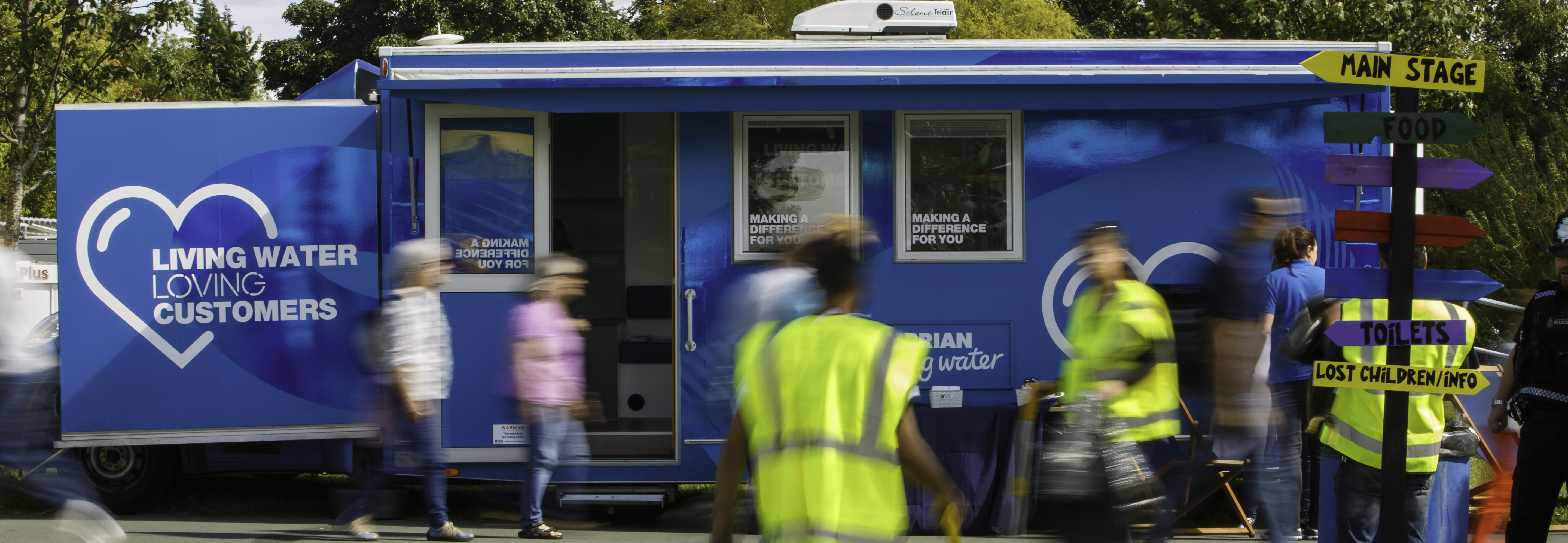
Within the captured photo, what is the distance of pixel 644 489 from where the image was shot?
6352 millimetres

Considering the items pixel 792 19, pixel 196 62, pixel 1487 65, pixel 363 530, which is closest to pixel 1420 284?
pixel 363 530

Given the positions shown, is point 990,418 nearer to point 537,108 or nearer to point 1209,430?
point 1209,430

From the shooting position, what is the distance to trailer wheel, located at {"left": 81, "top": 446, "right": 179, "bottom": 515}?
21.7ft

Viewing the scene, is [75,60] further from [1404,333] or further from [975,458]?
[1404,333]

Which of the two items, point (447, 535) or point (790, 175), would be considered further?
point (790, 175)

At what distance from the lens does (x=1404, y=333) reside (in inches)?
143

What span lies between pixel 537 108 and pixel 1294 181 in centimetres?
452

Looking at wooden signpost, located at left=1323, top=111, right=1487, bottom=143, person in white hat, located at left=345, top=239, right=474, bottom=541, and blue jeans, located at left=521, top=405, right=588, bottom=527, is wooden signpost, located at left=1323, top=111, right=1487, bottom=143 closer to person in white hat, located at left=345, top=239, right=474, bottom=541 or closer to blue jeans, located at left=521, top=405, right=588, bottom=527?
blue jeans, located at left=521, top=405, right=588, bottom=527

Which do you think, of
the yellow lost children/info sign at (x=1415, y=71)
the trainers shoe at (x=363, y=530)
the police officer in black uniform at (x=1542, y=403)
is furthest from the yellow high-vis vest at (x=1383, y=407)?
the trainers shoe at (x=363, y=530)

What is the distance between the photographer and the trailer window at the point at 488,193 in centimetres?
636

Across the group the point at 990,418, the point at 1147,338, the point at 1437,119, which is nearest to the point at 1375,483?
the point at 1147,338

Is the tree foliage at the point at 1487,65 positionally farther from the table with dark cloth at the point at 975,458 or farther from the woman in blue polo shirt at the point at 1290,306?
the table with dark cloth at the point at 975,458

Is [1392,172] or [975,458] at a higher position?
[1392,172]

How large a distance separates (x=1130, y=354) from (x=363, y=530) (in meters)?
4.29
